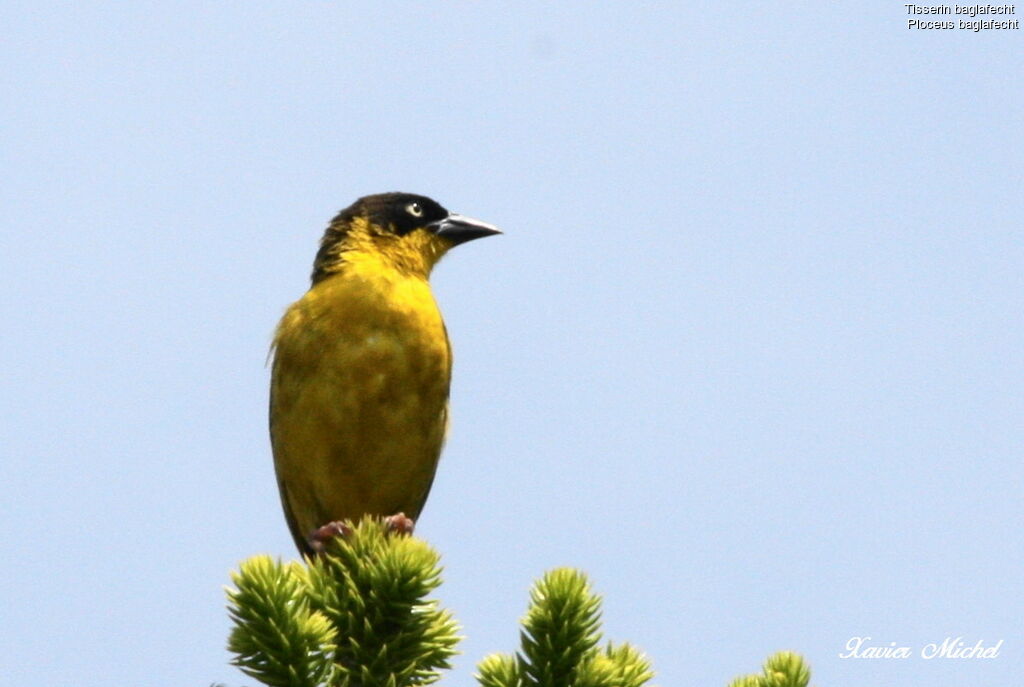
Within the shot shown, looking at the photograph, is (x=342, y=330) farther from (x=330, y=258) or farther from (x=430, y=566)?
(x=430, y=566)

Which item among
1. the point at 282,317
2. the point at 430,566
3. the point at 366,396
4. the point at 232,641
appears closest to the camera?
the point at 232,641

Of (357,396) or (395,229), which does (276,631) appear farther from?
(395,229)

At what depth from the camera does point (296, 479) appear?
7004 millimetres

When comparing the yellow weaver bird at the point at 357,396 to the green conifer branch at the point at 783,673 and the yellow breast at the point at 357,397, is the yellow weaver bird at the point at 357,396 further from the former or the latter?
the green conifer branch at the point at 783,673

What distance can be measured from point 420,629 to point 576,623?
1.51 ft

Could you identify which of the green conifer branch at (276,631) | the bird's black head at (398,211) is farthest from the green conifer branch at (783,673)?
the bird's black head at (398,211)

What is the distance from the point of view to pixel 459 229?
8016 mm

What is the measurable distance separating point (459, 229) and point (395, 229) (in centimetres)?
41

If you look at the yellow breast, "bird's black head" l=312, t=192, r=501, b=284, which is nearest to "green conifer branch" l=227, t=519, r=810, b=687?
the yellow breast

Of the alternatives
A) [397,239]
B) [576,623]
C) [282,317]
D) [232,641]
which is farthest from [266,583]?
[397,239]

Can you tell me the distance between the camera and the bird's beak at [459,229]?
7953mm

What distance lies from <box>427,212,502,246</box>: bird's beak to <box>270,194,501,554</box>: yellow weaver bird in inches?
23.5

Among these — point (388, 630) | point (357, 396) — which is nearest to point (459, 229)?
point (357, 396)

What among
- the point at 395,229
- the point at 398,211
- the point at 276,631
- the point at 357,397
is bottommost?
the point at 276,631
